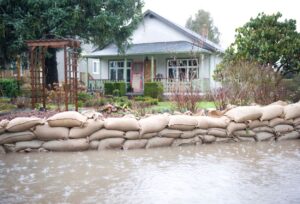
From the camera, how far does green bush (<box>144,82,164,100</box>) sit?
16.6 m

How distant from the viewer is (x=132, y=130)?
662 cm

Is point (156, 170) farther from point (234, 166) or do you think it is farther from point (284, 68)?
point (284, 68)

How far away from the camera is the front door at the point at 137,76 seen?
2127cm

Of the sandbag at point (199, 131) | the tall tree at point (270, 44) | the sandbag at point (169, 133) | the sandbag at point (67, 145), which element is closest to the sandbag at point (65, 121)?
the sandbag at point (67, 145)

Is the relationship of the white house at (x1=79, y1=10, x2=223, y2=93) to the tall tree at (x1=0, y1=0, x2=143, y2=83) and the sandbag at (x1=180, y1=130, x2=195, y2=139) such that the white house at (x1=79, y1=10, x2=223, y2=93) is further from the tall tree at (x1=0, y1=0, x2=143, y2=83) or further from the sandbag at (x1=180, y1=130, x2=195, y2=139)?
the sandbag at (x1=180, y1=130, x2=195, y2=139)

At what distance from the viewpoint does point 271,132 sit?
24.5 ft

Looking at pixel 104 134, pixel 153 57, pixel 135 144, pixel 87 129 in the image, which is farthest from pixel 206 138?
pixel 153 57

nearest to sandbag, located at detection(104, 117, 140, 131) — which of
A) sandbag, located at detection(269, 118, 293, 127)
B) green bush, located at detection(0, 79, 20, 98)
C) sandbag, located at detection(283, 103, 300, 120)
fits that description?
sandbag, located at detection(269, 118, 293, 127)

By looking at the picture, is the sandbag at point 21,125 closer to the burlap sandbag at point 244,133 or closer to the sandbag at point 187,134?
the sandbag at point 187,134

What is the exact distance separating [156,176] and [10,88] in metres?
13.4

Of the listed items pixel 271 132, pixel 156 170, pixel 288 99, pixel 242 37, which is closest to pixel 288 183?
pixel 156 170

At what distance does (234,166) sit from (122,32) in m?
12.4

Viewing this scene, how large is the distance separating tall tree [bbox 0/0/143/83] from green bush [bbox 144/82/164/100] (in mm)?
2784

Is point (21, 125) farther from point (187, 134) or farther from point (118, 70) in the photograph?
point (118, 70)
